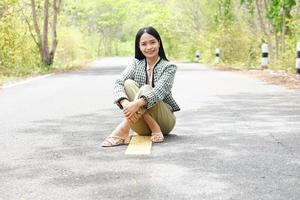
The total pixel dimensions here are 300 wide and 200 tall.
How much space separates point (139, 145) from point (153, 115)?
19.2 inches

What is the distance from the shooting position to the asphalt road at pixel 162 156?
3461 millimetres

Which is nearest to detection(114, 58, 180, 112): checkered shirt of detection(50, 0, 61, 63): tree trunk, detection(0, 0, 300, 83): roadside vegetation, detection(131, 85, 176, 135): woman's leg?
detection(131, 85, 176, 135): woman's leg

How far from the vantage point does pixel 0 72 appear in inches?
698

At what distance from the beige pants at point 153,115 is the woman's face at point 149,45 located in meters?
0.32

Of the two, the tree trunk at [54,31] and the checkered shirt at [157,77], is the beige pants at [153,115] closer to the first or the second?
the checkered shirt at [157,77]

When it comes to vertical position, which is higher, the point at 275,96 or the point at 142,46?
the point at 142,46

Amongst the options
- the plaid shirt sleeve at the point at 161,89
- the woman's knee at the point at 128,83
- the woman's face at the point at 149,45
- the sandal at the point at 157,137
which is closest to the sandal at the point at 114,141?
the sandal at the point at 157,137

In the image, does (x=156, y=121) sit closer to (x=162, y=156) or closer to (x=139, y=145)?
(x=139, y=145)

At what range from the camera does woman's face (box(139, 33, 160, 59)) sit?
5348 mm

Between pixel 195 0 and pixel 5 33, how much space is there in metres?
19.8

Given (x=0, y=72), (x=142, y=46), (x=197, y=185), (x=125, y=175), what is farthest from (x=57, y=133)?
(x=0, y=72)

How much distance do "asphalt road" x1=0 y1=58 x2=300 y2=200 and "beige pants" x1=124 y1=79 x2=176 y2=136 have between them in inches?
5.7

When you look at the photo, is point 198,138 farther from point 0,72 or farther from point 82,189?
point 0,72

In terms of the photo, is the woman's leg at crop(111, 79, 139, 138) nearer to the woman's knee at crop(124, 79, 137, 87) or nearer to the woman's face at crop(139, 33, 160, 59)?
the woman's knee at crop(124, 79, 137, 87)
